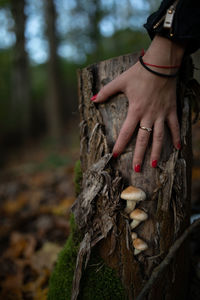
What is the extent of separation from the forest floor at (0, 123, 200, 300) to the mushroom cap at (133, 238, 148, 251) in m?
0.81

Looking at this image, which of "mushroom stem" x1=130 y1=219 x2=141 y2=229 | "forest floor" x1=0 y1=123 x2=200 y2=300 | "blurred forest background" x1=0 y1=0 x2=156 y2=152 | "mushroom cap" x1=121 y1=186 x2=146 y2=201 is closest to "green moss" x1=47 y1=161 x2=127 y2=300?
"mushroom stem" x1=130 y1=219 x2=141 y2=229

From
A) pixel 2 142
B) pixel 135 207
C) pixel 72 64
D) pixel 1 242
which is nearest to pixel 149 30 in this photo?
pixel 135 207

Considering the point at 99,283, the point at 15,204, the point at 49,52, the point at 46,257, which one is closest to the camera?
the point at 99,283

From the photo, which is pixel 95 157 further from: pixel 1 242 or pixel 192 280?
pixel 1 242

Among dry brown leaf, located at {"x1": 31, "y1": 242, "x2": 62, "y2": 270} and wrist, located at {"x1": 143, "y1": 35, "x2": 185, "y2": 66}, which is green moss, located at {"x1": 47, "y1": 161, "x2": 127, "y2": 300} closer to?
dry brown leaf, located at {"x1": 31, "y1": 242, "x2": 62, "y2": 270}

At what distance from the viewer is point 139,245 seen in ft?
4.22

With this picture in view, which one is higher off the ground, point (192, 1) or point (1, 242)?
point (192, 1)

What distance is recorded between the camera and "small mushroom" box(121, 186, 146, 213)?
1245 mm

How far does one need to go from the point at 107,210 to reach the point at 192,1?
4.25 ft

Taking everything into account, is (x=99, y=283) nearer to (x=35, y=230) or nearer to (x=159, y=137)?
(x=159, y=137)

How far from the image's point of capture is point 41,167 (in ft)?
22.2

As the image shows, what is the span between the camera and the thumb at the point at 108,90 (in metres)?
1.28

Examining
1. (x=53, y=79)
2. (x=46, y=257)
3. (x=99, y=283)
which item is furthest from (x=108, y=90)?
(x=53, y=79)

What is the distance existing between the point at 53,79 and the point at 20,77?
2.94 metres
